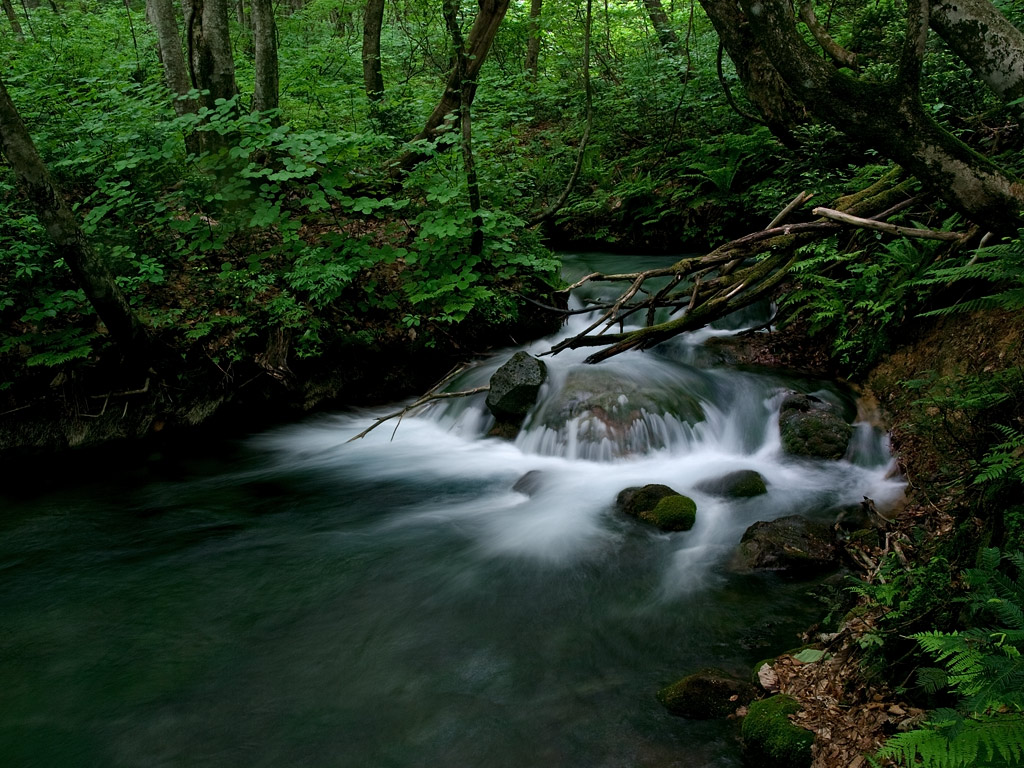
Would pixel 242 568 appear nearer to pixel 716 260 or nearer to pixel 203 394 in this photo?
pixel 203 394

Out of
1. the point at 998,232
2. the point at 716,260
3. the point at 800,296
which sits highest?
the point at 998,232

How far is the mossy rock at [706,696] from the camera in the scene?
3.41 m

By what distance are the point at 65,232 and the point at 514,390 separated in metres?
4.60

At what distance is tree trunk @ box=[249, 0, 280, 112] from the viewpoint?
8.55 m

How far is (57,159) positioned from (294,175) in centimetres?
311

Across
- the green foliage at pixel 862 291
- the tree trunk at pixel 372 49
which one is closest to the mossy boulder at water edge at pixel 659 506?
the green foliage at pixel 862 291

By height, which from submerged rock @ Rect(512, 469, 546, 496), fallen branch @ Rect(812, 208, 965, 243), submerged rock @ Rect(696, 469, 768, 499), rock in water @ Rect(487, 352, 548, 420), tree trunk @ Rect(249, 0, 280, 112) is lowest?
submerged rock @ Rect(512, 469, 546, 496)

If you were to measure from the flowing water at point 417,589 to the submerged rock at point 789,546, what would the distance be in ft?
0.69

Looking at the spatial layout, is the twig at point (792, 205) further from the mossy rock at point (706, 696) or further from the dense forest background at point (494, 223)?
the mossy rock at point (706, 696)

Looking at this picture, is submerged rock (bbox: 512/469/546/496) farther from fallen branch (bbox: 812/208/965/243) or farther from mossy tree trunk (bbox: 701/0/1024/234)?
mossy tree trunk (bbox: 701/0/1024/234)

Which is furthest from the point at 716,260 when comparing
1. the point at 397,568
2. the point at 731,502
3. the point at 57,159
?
the point at 57,159

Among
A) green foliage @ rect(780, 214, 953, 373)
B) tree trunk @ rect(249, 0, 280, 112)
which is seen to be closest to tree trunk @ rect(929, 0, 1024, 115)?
green foliage @ rect(780, 214, 953, 373)

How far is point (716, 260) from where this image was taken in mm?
6469

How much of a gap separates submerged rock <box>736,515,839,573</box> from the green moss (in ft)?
1.74
